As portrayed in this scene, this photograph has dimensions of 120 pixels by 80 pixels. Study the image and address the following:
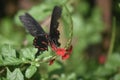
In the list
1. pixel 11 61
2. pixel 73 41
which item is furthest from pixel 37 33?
pixel 73 41

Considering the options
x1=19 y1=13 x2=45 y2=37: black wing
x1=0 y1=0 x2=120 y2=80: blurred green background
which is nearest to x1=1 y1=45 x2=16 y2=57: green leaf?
x1=0 y1=0 x2=120 y2=80: blurred green background

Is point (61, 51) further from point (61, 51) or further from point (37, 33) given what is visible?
point (37, 33)

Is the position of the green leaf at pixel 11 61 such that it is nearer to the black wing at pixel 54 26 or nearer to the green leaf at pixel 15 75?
the green leaf at pixel 15 75

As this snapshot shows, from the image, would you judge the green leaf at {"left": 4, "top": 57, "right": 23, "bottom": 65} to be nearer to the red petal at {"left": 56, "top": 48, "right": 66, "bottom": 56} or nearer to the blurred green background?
the blurred green background

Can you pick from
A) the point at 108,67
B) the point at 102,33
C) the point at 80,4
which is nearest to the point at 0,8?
the point at 80,4

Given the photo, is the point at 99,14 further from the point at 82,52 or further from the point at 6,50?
the point at 6,50
